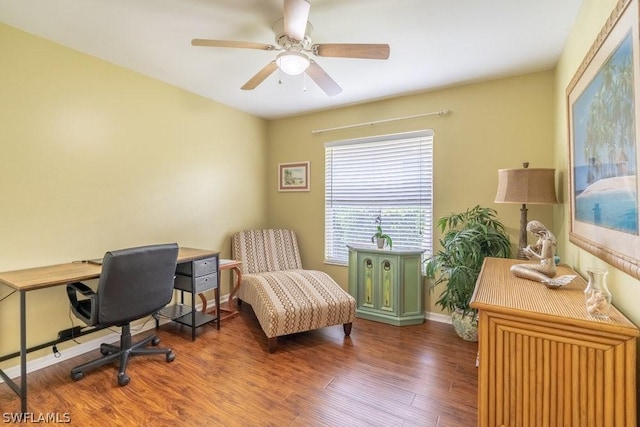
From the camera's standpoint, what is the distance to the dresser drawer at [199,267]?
266 centimetres

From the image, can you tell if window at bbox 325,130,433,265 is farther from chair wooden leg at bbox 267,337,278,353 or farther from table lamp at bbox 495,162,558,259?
chair wooden leg at bbox 267,337,278,353

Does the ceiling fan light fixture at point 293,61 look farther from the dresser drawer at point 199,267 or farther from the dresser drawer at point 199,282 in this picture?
the dresser drawer at point 199,282

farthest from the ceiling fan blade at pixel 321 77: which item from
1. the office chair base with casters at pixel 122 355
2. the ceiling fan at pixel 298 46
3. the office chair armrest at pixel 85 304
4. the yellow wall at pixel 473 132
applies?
the office chair base with casters at pixel 122 355

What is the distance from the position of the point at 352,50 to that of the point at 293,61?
365 mm

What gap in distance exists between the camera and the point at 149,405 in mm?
1787

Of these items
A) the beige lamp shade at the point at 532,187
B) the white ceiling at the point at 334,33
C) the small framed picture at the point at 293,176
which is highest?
the white ceiling at the point at 334,33

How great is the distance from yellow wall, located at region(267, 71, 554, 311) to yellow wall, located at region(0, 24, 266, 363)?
4.79 feet

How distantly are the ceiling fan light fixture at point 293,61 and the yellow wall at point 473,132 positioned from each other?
170cm

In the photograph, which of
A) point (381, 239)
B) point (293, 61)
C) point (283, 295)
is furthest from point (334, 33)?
point (283, 295)

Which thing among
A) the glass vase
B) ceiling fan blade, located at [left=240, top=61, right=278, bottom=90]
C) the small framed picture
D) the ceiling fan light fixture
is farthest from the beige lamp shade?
the small framed picture

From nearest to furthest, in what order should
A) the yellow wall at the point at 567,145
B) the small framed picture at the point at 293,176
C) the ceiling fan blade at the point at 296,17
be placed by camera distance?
the yellow wall at the point at 567,145
the ceiling fan blade at the point at 296,17
the small framed picture at the point at 293,176

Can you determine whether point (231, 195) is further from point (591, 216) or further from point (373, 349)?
point (591, 216)

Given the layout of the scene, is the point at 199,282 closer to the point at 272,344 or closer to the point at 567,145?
the point at 272,344

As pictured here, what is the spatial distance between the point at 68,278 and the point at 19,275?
37cm
